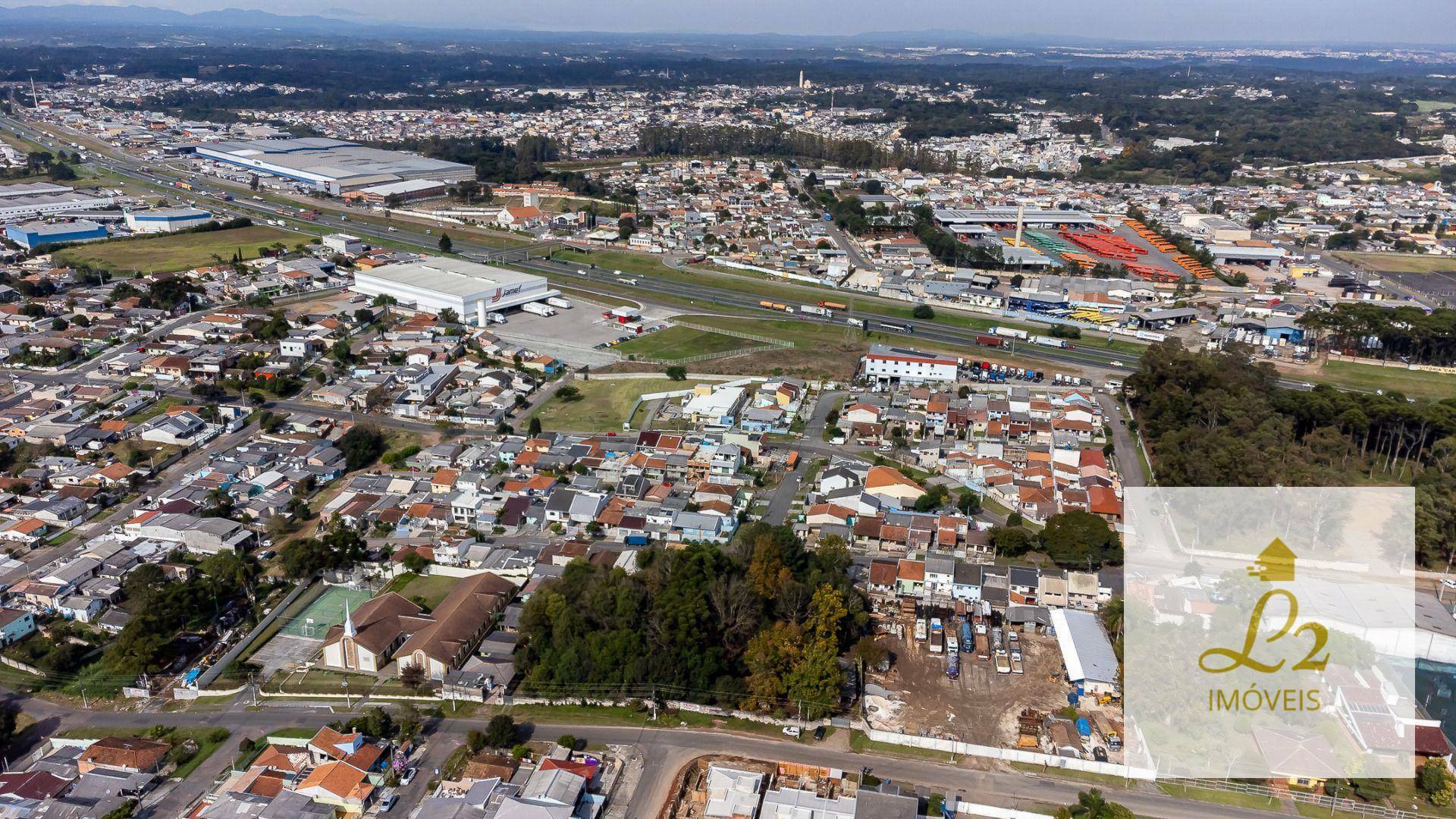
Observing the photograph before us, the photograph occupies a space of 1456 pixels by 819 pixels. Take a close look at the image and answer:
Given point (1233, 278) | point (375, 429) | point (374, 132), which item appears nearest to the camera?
point (375, 429)

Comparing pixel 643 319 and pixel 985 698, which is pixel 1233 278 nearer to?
pixel 643 319

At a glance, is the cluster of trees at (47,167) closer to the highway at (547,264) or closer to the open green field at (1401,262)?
the highway at (547,264)

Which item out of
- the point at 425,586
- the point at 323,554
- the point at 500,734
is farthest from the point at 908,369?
the point at 500,734

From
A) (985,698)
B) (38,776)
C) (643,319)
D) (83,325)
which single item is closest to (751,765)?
(985,698)

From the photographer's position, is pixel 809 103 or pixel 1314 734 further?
pixel 809 103

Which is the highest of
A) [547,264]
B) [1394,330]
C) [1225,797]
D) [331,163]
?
[331,163]

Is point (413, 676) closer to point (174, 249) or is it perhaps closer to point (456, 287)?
point (456, 287)

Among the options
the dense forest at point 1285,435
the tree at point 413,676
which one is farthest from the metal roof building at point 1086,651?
the tree at point 413,676
